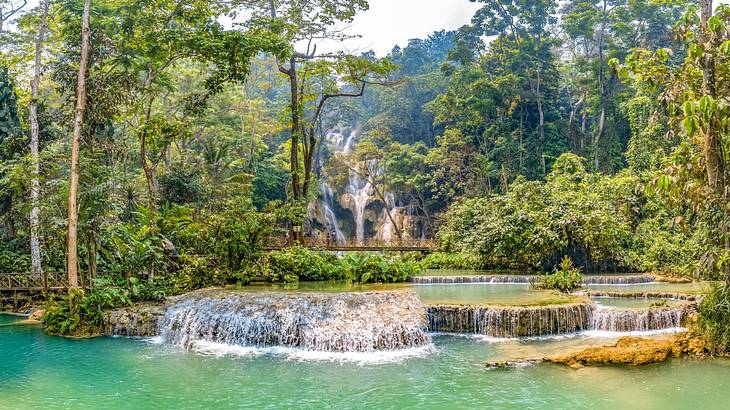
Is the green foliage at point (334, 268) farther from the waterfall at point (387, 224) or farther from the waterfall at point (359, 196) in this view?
the waterfall at point (359, 196)

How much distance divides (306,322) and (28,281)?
986 cm

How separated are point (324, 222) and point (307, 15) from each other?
17.8m

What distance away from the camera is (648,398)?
7.74 metres

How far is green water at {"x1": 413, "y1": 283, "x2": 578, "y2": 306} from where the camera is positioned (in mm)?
12969

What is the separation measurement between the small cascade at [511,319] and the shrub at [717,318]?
2781 mm

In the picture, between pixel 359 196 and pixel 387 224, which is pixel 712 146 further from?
pixel 359 196

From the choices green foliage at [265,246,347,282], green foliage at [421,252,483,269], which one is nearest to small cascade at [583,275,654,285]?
green foliage at [421,252,483,269]

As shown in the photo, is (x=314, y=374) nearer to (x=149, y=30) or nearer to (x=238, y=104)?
(x=149, y=30)

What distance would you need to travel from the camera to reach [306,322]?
1159 cm

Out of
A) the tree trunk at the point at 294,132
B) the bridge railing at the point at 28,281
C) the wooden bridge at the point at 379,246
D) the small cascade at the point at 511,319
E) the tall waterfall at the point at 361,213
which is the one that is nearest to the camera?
the small cascade at the point at 511,319

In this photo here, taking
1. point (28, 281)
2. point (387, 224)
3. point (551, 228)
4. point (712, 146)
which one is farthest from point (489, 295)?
point (387, 224)

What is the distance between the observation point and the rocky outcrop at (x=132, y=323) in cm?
1274

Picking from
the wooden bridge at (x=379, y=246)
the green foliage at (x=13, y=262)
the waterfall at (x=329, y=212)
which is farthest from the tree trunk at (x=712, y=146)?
the waterfall at (x=329, y=212)

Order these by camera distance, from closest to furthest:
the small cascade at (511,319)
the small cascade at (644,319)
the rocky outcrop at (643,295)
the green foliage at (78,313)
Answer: the small cascade at (511,319) → the small cascade at (644,319) → the green foliage at (78,313) → the rocky outcrop at (643,295)
